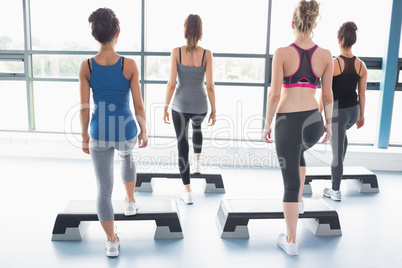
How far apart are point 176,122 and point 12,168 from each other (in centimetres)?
257

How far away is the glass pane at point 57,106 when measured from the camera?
4.88m

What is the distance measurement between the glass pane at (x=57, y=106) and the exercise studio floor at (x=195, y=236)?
129 cm

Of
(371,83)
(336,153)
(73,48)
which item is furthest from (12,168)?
(371,83)

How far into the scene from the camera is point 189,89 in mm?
2844

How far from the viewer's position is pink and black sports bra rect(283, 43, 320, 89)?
200 cm

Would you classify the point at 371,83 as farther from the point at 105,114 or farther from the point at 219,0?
the point at 105,114

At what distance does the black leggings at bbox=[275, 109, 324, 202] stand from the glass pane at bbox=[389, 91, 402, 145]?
315cm

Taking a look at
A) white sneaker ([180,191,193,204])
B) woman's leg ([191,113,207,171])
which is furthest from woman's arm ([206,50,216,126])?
white sneaker ([180,191,193,204])

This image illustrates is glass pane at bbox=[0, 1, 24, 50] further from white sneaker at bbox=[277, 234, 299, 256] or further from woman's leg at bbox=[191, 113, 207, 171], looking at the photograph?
white sneaker at bbox=[277, 234, 299, 256]

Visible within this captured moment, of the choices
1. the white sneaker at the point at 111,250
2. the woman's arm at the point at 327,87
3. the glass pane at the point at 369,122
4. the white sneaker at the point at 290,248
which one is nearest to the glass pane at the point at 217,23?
the glass pane at the point at 369,122

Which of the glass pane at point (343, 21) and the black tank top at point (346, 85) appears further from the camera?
the glass pane at point (343, 21)

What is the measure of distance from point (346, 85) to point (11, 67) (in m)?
4.56

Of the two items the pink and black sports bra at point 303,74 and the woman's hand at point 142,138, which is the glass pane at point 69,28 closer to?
the woman's hand at point 142,138

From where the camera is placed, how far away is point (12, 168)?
13.7 feet
